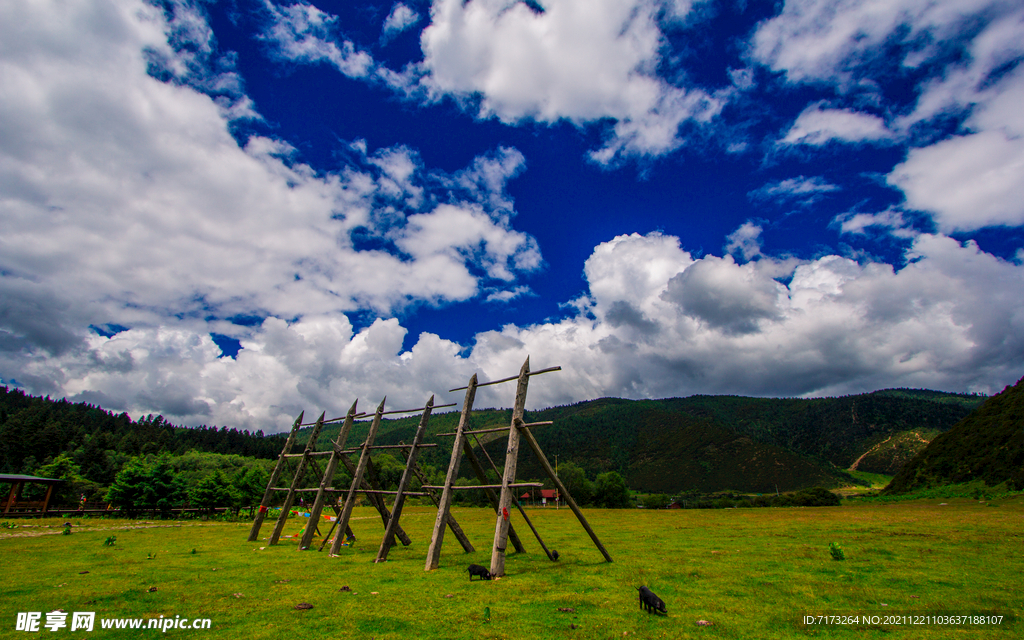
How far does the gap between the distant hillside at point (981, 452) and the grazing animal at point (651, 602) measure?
65543 mm

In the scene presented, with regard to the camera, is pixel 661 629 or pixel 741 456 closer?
pixel 661 629

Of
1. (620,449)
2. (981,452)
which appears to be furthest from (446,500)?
(620,449)

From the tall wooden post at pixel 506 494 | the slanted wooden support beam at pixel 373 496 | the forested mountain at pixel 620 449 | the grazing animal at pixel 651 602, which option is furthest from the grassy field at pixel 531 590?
the forested mountain at pixel 620 449

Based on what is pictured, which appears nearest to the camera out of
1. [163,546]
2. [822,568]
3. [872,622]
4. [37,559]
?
[872,622]

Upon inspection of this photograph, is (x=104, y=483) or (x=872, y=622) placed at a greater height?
(x=872, y=622)

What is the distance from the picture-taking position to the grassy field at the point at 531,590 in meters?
6.99

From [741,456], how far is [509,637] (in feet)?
576

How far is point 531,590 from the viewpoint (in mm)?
9734

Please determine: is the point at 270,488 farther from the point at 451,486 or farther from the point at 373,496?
the point at 451,486

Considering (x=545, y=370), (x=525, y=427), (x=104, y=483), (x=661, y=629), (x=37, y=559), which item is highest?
(x=545, y=370)

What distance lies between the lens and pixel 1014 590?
9211mm

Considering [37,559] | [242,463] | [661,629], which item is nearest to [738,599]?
[661,629]

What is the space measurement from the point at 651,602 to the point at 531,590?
3.17m

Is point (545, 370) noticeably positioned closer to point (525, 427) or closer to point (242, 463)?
point (525, 427)
